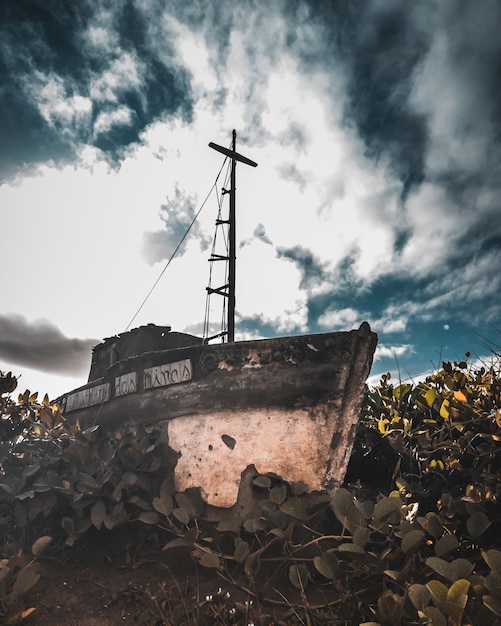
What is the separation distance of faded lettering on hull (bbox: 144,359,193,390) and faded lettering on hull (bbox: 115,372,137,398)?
15 centimetres

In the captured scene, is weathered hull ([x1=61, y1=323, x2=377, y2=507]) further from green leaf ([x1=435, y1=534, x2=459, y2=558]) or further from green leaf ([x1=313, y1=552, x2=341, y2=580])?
green leaf ([x1=435, y1=534, x2=459, y2=558])

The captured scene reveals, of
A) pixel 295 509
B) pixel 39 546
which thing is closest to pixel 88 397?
pixel 39 546

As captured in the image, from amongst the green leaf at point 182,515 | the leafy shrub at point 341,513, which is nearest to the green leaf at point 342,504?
the leafy shrub at point 341,513

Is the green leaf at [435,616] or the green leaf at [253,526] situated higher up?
the green leaf at [253,526]

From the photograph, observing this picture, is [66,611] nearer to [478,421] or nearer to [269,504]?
[269,504]

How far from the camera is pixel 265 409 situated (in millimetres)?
3133

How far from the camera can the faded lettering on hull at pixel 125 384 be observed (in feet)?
12.4

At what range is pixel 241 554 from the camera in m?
2.33

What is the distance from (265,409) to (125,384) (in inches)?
60.0

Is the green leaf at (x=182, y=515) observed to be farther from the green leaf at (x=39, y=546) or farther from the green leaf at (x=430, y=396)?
the green leaf at (x=430, y=396)

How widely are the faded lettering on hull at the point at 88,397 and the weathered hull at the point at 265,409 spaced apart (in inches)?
34.5

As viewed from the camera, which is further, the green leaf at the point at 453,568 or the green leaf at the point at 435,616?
the green leaf at the point at 453,568

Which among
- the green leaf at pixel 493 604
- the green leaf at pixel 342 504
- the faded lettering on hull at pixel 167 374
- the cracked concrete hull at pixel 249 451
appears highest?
the faded lettering on hull at pixel 167 374

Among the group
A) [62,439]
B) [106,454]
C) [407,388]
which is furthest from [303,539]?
[62,439]
